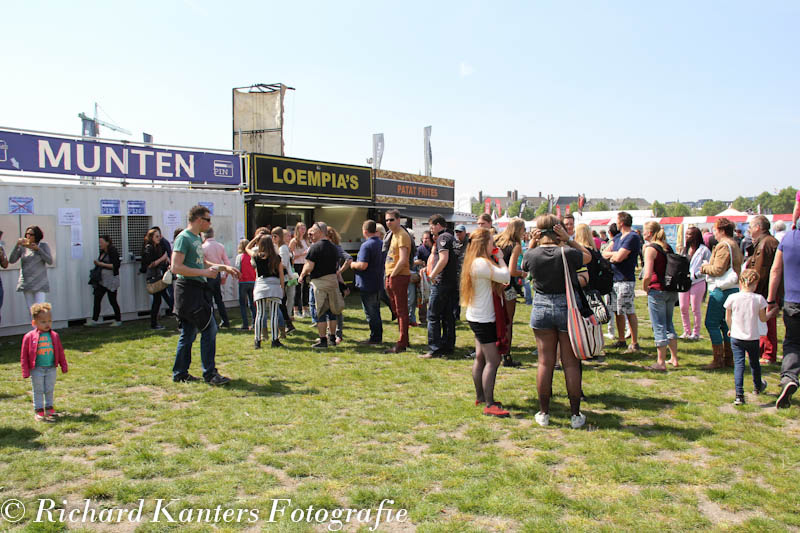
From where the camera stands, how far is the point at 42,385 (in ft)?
17.4

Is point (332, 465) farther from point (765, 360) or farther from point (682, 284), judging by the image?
point (765, 360)

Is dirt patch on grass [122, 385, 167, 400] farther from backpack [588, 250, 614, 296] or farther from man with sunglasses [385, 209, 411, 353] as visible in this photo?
backpack [588, 250, 614, 296]

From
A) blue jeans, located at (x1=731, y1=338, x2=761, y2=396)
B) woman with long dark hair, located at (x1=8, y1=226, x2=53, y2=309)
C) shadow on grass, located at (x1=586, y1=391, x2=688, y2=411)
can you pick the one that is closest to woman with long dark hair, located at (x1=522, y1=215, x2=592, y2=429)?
shadow on grass, located at (x1=586, y1=391, x2=688, y2=411)

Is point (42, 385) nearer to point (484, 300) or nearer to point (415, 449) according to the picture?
point (415, 449)

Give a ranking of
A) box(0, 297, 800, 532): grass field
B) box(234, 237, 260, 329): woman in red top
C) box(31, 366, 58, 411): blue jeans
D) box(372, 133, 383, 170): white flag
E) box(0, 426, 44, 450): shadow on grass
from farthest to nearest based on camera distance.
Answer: box(372, 133, 383, 170): white flag < box(234, 237, 260, 329): woman in red top < box(31, 366, 58, 411): blue jeans < box(0, 426, 44, 450): shadow on grass < box(0, 297, 800, 532): grass field

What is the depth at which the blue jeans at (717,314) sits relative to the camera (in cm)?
668

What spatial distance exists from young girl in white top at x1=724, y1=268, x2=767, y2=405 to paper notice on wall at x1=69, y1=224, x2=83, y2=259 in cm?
1055

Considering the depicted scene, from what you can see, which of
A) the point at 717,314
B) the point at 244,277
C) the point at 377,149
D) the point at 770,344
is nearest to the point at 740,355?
the point at 717,314

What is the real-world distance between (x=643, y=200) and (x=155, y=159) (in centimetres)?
18923

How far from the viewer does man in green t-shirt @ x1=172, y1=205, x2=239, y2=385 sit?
6.25 metres

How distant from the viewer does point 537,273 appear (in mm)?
4953

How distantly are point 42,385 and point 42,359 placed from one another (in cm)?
26

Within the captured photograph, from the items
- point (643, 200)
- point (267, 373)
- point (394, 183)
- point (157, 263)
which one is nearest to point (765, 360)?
point (267, 373)

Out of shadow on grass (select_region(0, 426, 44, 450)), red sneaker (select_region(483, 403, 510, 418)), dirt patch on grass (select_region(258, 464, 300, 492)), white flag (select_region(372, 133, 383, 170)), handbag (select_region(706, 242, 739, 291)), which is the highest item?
white flag (select_region(372, 133, 383, 170))
